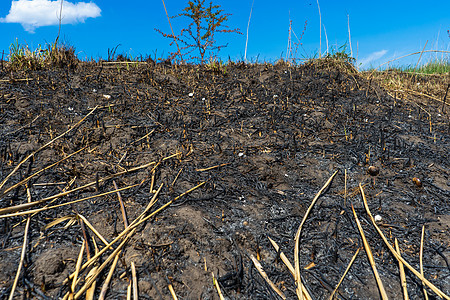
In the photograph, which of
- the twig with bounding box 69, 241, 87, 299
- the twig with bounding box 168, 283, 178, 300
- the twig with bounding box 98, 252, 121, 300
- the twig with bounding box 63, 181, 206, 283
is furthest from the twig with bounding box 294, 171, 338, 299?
the twig with bounding box 69, 241, 87, 299

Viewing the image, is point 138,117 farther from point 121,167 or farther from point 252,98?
point 252,98

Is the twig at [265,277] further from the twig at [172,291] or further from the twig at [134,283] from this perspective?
the twig at [134,283]

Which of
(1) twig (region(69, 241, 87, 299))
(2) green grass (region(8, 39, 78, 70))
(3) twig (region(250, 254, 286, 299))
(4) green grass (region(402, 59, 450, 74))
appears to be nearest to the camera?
(1) twig (region(69, 241, 87, 299))

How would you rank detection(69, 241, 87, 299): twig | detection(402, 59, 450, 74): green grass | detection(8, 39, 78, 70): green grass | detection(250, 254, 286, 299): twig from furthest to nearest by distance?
detection(402, 59, 450, 74): green grass
detection(8, 39, 78, 70): green grass
detection(250, 254, 286, 299): twig
detection(69, 241, 87, 299): twig

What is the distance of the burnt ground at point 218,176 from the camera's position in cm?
169

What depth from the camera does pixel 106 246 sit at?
1731 millimetres

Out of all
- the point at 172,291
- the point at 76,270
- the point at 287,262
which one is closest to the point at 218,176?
the point at 287,262

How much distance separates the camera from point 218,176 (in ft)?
8.02

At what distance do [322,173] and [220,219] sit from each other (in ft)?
3.69

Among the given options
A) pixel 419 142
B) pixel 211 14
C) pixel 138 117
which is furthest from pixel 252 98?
pixel 211 14

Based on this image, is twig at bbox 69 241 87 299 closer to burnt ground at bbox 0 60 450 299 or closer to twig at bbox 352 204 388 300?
burnt ground at bbox 0 60 450 299

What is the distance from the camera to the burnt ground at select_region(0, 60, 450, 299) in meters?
1.69

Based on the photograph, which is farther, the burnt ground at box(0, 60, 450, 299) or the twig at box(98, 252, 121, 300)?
the burnt ground at box(0, 60, 450, 299)

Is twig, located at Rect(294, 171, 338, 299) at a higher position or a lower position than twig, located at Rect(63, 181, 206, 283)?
lower
